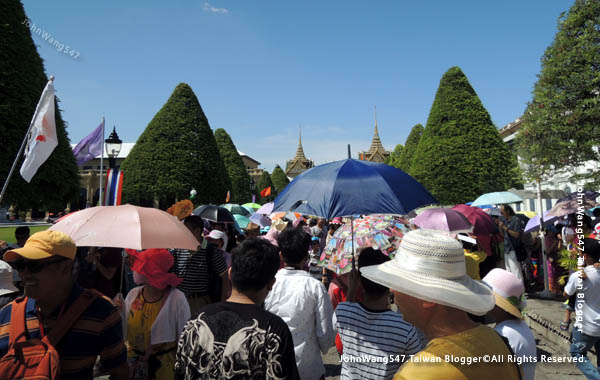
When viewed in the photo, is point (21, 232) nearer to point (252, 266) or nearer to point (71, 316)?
point (71, 316)

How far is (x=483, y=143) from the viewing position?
72.3 feet

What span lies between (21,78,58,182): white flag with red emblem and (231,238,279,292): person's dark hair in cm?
509

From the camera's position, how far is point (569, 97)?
24.9 feet

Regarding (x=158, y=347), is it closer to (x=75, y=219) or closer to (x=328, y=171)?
(x=75, y=219)

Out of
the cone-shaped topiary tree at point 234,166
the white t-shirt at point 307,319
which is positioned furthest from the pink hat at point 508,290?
the cone-shaped topiary tree at point 234,166

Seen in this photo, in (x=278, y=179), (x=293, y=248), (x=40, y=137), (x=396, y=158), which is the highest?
(x=396, y=158)

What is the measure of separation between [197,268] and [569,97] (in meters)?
8.43

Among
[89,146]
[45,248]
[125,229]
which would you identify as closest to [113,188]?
[125,229]

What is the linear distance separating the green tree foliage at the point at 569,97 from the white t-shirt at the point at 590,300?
4383 mm

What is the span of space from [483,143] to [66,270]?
24.1 meters

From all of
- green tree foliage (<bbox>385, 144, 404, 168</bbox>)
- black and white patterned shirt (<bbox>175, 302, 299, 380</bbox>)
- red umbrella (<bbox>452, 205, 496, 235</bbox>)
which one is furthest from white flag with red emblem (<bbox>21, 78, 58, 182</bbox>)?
green tree foliage (<bbox>385, 144, 404, 168</bbox>)

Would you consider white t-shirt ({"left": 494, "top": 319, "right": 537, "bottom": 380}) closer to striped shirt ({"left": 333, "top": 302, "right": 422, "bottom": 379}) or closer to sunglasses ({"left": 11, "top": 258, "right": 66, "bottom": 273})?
striped shirt ({"left": 333, "top": 302, "right": 422, "bottom": 379})

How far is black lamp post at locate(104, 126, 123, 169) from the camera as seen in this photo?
9312mm

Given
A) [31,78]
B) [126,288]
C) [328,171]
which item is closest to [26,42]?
[31,78]
